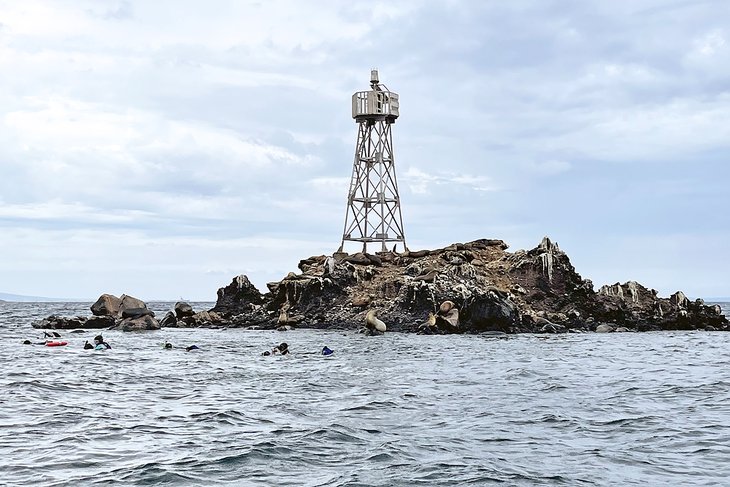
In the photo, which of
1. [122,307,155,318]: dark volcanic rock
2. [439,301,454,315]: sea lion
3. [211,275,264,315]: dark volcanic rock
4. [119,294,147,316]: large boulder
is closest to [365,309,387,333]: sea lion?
[439,301,454,315]: sea lion

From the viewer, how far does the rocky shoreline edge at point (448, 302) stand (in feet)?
193

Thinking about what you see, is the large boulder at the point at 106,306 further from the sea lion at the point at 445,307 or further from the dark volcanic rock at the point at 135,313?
the sea lion at the point at 445,307

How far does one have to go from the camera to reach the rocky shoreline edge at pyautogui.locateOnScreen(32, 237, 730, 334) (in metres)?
58.8

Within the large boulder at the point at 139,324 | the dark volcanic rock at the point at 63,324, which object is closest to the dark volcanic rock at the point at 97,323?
the dark volcanic rock at the point at 63,324

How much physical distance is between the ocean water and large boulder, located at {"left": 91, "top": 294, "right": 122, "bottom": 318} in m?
30.4

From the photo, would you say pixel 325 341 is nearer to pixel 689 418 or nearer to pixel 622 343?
pixel 622 343

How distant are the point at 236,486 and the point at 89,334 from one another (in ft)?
167

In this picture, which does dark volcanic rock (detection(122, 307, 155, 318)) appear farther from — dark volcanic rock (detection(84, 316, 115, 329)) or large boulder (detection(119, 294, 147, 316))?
dark volcanic rock (detection(84, 316, 115, 329))

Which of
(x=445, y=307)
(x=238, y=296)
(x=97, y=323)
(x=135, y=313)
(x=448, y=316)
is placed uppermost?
(x=238, y=296)

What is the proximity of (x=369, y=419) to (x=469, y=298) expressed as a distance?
Result: 1433 inches

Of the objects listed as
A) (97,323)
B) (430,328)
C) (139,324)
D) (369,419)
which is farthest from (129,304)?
(369,419)

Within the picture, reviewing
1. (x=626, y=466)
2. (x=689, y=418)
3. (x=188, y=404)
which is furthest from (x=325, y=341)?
(x=626, y=466)

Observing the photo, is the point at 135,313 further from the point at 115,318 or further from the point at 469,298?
the point at 469,298

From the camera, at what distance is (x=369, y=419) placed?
22.8m
